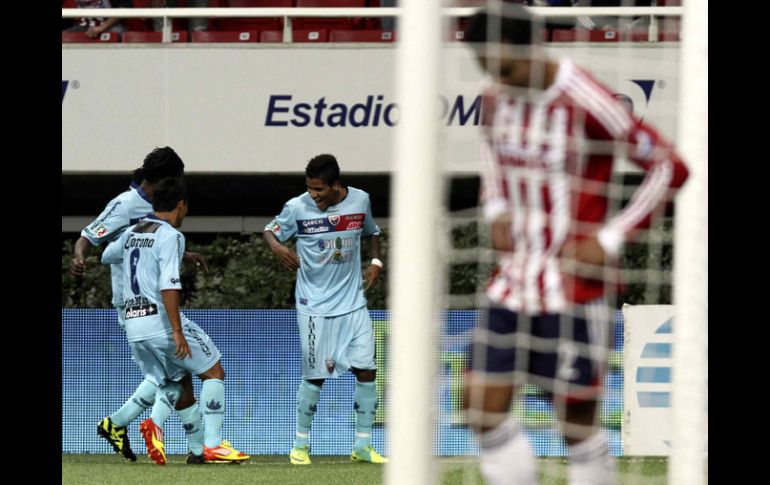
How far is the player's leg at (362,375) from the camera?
7805 millimetres

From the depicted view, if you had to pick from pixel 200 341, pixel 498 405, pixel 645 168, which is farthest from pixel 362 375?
pixel 645 168

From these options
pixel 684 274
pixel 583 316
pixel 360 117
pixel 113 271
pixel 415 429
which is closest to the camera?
pixel 415 429

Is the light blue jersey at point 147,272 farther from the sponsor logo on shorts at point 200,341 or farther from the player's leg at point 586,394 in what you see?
the player's leg at point 586,394

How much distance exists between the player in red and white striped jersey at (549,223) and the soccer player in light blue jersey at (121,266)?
394cm

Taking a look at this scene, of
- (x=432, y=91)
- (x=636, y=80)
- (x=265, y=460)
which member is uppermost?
(x=636, y=80)

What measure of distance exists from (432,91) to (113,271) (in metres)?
4.52

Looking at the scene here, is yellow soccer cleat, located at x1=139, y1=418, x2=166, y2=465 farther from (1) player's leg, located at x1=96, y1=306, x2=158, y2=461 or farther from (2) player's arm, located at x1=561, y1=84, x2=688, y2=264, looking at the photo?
(2) player's arm, located at x1=561, y1=84, x2=688, y2=264

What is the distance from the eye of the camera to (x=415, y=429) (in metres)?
3.68

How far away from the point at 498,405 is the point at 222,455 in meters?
3.97

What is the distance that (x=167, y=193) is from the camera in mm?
7605

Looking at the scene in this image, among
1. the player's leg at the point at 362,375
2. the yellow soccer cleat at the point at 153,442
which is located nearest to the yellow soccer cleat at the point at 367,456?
the player's leg at the point at 362,375

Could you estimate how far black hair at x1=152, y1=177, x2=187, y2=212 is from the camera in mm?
7582
